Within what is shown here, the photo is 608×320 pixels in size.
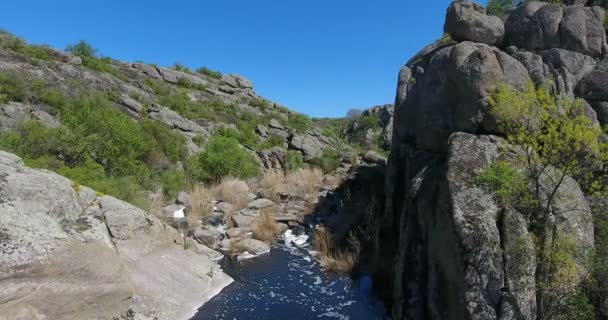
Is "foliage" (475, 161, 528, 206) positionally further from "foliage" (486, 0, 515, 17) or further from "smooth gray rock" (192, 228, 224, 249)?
"foliage" (486, 0, 515, 17)

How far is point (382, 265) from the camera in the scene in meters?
10.4

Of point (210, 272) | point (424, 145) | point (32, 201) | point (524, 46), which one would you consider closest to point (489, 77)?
point (424, 145)

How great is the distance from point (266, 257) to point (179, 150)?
12065 millimetres

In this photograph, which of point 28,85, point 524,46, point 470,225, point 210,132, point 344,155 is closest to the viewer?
point 470,225

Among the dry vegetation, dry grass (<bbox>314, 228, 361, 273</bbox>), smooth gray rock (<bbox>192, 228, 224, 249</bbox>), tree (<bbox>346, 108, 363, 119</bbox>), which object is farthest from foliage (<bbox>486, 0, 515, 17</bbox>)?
tree (<bbox>346, 108, 363, 119</bbox>)

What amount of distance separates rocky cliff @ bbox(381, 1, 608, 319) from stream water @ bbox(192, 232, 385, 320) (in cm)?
175

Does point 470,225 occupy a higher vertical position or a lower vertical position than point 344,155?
lower

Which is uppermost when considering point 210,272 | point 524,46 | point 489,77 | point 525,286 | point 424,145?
point 524,46

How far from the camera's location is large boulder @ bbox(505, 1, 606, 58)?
1117cm

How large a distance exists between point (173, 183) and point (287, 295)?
32.7 feet

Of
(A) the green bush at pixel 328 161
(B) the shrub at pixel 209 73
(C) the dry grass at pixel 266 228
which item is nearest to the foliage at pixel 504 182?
(C) the dry grass at pixel 266 228

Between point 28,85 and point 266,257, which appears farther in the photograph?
point 28,85

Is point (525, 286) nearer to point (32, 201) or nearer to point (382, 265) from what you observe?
point (382, 265)

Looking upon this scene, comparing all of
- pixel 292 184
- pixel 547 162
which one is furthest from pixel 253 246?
pixel 547 162
